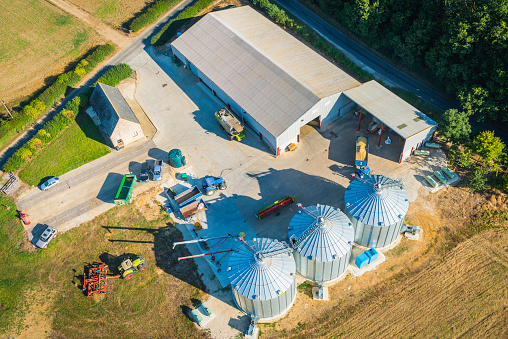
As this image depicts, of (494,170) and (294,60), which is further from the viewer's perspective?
(294,60)

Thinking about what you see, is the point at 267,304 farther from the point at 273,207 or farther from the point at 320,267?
the point at 273,207

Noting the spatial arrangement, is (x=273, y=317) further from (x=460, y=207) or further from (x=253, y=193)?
(x=460, y=207)

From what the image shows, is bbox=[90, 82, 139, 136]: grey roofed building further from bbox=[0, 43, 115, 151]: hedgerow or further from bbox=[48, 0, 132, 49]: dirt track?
bbox=[48, 0, 132, 49]: dirt track

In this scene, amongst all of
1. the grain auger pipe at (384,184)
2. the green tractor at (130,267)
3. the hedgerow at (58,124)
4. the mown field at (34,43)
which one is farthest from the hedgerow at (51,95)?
the grain auger pipe at (384,184)

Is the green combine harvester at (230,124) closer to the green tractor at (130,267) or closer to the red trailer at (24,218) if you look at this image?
the green tractor at (130,267)

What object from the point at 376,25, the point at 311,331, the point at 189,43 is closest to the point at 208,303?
the point at 311,331

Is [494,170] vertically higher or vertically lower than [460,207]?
higher

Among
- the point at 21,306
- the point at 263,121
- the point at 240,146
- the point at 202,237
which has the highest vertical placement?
the point at 263,121

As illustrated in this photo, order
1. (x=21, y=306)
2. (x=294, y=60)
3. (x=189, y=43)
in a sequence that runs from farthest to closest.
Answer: (x=189, y=43)
(x=294, y=60)
(x=21, y=306)
